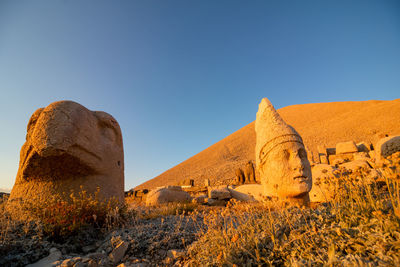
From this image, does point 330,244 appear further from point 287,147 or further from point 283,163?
point 287,147

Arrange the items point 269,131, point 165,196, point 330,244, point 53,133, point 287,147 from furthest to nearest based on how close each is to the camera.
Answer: point 165,196
point 269,131
point 287,147
point 53,133
point 330,244

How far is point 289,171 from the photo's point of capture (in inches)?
190

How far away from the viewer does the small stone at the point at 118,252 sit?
2.60m

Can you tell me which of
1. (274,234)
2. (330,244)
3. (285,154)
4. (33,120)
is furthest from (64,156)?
(285,154)

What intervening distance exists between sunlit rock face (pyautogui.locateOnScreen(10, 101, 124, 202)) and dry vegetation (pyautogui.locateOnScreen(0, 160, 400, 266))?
28.0 inches

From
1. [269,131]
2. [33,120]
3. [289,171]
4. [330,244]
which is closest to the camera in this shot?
[330,244]

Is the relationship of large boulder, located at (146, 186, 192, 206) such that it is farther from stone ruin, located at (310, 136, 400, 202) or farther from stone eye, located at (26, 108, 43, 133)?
stone ruin, located at (310, 136, 400, 202)

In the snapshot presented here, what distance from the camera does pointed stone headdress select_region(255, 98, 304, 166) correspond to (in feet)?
16.6

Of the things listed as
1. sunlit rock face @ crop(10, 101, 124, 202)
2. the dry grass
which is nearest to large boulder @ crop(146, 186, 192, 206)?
sunlit rock face @ crop(10, 101, 124, 202)

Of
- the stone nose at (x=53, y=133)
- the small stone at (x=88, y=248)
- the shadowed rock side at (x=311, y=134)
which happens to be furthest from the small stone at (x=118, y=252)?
the shadowed rock side at (x=311, y=134)

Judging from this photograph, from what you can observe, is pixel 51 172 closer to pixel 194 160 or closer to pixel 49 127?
pixel 49 127

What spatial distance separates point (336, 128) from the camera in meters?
42.9

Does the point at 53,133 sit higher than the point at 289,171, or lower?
higher

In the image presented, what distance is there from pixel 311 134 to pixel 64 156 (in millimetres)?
49539
